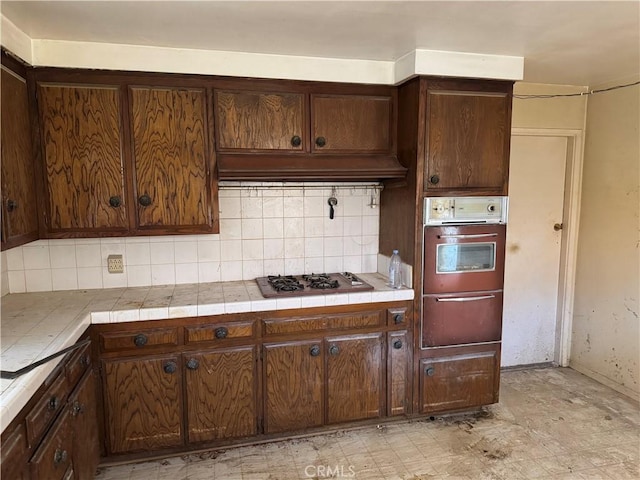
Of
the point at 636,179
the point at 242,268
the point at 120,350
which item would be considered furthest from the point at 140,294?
the point at 636,179

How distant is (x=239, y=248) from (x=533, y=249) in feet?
7.71

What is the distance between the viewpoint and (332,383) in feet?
8.64

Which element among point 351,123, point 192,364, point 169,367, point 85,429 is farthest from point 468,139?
point 85,429

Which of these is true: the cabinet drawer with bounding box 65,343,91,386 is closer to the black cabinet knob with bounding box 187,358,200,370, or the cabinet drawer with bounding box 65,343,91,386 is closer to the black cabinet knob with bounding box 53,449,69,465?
the black cabinet knob with bounding box 53,449,69,465

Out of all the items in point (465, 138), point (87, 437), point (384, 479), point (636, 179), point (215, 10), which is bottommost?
point (384, 479)

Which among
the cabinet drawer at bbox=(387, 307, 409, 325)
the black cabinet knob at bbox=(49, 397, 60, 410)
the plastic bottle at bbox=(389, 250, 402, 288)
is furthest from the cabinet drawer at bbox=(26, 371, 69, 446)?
the plastic bottle at bbox=(389, 250, 402, 288)

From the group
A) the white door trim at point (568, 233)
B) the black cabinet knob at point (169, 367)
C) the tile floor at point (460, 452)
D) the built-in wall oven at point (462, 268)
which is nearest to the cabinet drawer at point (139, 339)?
the black cabinet knob at point (169, 367)

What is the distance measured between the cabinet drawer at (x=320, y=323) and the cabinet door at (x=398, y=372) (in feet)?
0.55

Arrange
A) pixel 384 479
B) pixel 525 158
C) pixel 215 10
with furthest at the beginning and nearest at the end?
pixel 525 158 < pixel 384 479 < pixel 215 10

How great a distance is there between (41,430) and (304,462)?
1.38m

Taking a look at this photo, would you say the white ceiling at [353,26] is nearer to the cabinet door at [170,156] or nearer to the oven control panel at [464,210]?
the cabinet door at [170,156]

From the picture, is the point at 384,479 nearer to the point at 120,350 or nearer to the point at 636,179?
the point at 120,350

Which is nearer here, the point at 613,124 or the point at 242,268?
the point at 242,268

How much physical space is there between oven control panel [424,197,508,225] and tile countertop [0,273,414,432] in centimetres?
49
